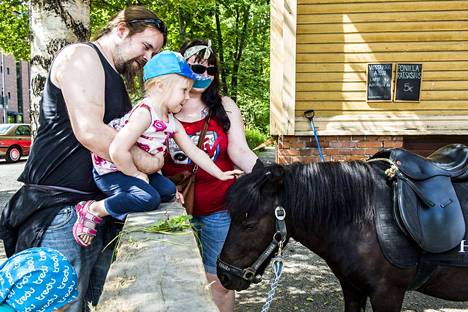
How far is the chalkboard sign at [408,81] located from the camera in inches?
235

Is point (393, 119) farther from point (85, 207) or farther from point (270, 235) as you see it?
point (85, 207)

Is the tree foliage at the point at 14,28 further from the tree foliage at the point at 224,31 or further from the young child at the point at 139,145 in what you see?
the young child at the point at 139,145

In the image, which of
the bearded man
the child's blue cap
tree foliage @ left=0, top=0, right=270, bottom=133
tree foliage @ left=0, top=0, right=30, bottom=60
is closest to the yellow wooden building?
the child's blue cap

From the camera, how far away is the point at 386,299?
7.55 feet

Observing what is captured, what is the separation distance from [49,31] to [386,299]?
2595 millimetres

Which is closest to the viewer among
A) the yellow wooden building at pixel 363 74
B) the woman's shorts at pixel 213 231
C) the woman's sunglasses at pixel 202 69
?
the woman's sunglasses at pixel 202 69

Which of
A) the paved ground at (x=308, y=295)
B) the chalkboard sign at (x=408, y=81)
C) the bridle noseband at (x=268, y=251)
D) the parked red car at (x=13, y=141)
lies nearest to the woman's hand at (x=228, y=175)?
the bridle noseband at (x=268, y=251)

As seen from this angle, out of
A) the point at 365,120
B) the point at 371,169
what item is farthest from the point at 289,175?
the point at 365,120

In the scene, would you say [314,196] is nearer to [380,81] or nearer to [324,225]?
[324,225]

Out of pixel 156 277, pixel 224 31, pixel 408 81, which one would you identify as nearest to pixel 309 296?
pixel 156 277

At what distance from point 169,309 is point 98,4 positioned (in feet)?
40.3

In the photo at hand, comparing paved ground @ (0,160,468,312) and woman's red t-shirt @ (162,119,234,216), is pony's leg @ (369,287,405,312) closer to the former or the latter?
woman's red t-shirt @ (162,119,234,216)

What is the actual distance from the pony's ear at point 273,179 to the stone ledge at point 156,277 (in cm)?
72

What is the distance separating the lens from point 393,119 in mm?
5992
